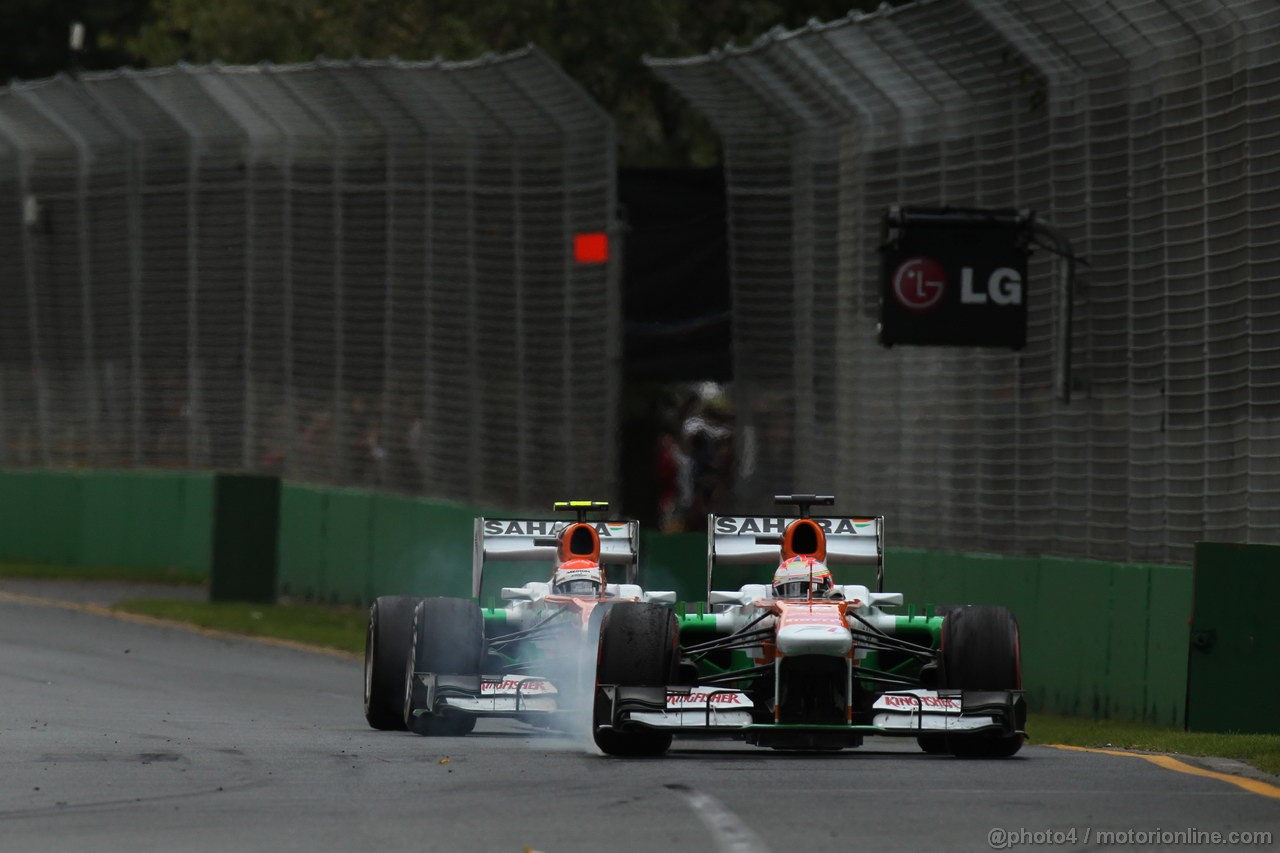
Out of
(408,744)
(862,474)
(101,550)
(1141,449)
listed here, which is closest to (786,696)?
(408,744)

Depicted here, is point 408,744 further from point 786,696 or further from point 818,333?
point 818,333

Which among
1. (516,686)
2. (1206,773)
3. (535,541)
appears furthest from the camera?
(535,541)

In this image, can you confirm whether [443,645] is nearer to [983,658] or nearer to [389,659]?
[389,659]

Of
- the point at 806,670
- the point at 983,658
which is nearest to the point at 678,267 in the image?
the point at 983,658

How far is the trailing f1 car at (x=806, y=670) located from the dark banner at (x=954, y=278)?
4.29 meters

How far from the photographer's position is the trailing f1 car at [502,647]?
43.4ft

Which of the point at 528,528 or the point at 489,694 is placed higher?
the point at 528,528

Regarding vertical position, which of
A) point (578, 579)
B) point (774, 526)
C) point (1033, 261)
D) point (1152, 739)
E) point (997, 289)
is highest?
point (1033, 261)

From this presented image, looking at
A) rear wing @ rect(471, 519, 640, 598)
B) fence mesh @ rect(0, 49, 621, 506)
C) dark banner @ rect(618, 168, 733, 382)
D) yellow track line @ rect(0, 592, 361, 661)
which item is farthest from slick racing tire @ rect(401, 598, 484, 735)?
dark banner @ rect(618, 168, 733, 382)

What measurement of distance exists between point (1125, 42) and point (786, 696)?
684 centimetres

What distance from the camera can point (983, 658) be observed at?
39.9 ft

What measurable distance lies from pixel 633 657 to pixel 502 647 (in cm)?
218

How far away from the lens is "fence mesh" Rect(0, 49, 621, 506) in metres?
23.8

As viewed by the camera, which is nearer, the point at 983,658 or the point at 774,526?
the point at 983,658
